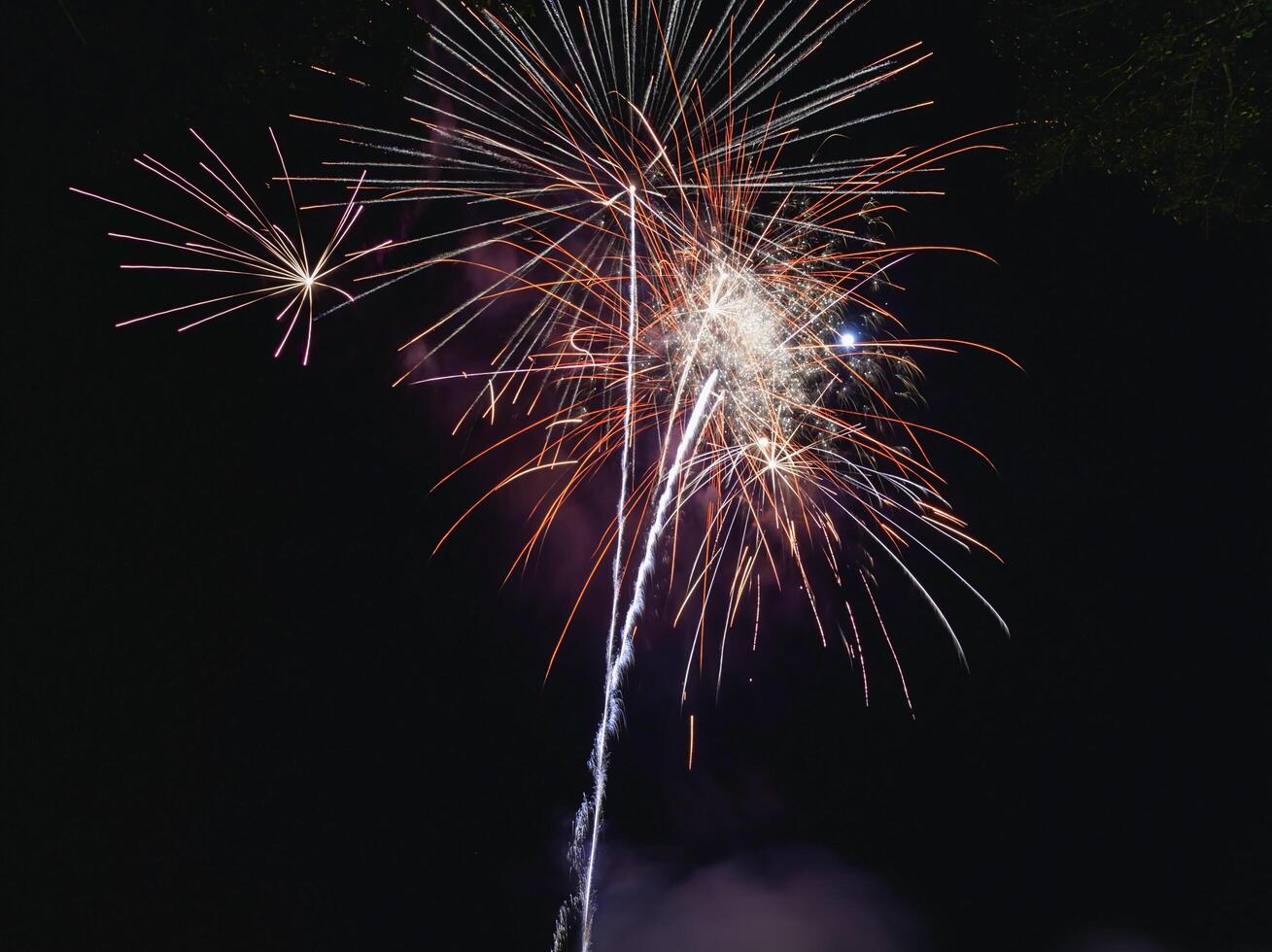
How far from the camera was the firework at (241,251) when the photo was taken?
398 cm

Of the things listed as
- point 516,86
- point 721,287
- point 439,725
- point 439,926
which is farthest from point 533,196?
point 439,926

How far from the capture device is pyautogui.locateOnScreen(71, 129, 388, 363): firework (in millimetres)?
3979

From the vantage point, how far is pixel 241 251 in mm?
4348

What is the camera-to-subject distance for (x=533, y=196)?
16.8 feet

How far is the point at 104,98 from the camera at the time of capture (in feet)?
10.0

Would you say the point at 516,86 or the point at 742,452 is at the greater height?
the point at 516,86

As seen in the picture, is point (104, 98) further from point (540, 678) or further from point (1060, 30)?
point (540, 678)

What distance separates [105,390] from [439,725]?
494cm

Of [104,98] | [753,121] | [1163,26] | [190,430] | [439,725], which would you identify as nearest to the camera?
[104,98]

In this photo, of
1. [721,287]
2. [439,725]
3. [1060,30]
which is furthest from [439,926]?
[1060,30]

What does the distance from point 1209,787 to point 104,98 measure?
630 inches

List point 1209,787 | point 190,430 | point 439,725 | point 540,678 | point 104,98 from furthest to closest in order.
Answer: point 1209,787
point 540,678
point 439,725
point 190,430
point 104,98

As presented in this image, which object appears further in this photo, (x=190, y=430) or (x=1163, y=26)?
(x=190, y=430)

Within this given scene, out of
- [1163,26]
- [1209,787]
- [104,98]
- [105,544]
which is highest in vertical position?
[1163,26]
